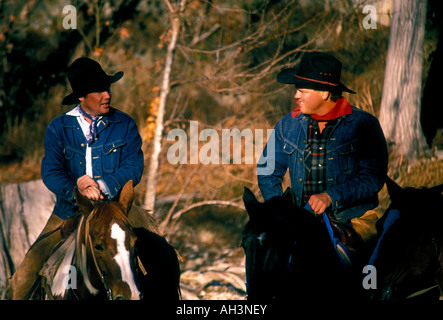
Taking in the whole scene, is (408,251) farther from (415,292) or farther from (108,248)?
(108,248)

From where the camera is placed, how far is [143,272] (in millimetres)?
5500

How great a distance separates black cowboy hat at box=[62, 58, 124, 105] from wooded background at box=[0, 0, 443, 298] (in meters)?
4.33

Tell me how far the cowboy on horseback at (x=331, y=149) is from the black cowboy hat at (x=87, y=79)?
1.67 metres

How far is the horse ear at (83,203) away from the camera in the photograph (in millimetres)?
5027

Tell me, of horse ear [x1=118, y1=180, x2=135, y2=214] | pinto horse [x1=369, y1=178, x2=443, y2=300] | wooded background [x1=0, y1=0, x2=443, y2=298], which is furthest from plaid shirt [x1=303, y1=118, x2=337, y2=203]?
wooded background [x1=0, y1=0, x2=443, y2=298]

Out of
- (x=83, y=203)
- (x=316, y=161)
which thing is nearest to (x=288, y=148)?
(x=316, y=161)

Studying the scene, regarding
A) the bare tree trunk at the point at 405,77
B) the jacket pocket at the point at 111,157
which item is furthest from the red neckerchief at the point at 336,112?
the bare tree trunk at the point at 405,77

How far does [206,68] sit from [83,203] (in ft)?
24.4

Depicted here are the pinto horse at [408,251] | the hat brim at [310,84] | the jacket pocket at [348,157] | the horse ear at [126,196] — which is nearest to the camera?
the horse ear at [126,196]

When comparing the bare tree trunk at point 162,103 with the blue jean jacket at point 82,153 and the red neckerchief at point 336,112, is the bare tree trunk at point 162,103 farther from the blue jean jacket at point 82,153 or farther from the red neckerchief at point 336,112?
the red neckerchief at point 336,112

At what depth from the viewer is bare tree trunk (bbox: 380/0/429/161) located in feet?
35.1

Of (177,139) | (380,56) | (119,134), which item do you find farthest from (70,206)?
(380,56)
